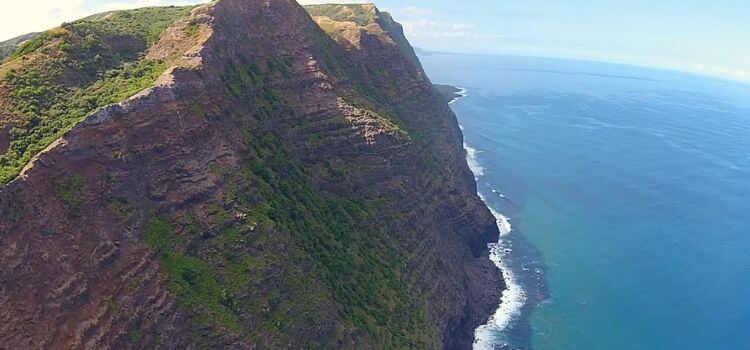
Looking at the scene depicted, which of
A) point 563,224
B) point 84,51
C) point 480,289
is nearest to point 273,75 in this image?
point 84,51

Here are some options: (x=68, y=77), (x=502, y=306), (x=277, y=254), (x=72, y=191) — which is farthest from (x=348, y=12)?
(x=72, y=191)

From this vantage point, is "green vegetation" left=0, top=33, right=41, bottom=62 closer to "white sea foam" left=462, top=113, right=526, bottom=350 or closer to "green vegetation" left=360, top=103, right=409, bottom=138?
"green vegetation" left=360, top=103, right=409, bottom=138

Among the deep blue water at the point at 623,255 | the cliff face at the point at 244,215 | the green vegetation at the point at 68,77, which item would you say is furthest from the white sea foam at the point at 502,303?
the green vegetation at the point at 68,77

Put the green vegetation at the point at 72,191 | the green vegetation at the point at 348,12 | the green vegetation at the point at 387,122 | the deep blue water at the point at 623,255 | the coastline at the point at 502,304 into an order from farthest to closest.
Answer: the green vegetation at the point at 348,12, the deep blue water at the point at 623,255, the coastline at the point at 502,304, the green vegetation at the point at 387,122, the green vegetation at the point at 72,191

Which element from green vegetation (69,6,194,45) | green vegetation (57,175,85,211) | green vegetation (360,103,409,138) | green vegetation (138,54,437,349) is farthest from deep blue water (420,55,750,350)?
green vegetation (69,6,194,45)

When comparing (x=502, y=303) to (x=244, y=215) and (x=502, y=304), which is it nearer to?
(x=502, y=304)

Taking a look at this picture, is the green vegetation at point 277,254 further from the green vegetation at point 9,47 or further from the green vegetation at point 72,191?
the green vegetation at point 9,47
